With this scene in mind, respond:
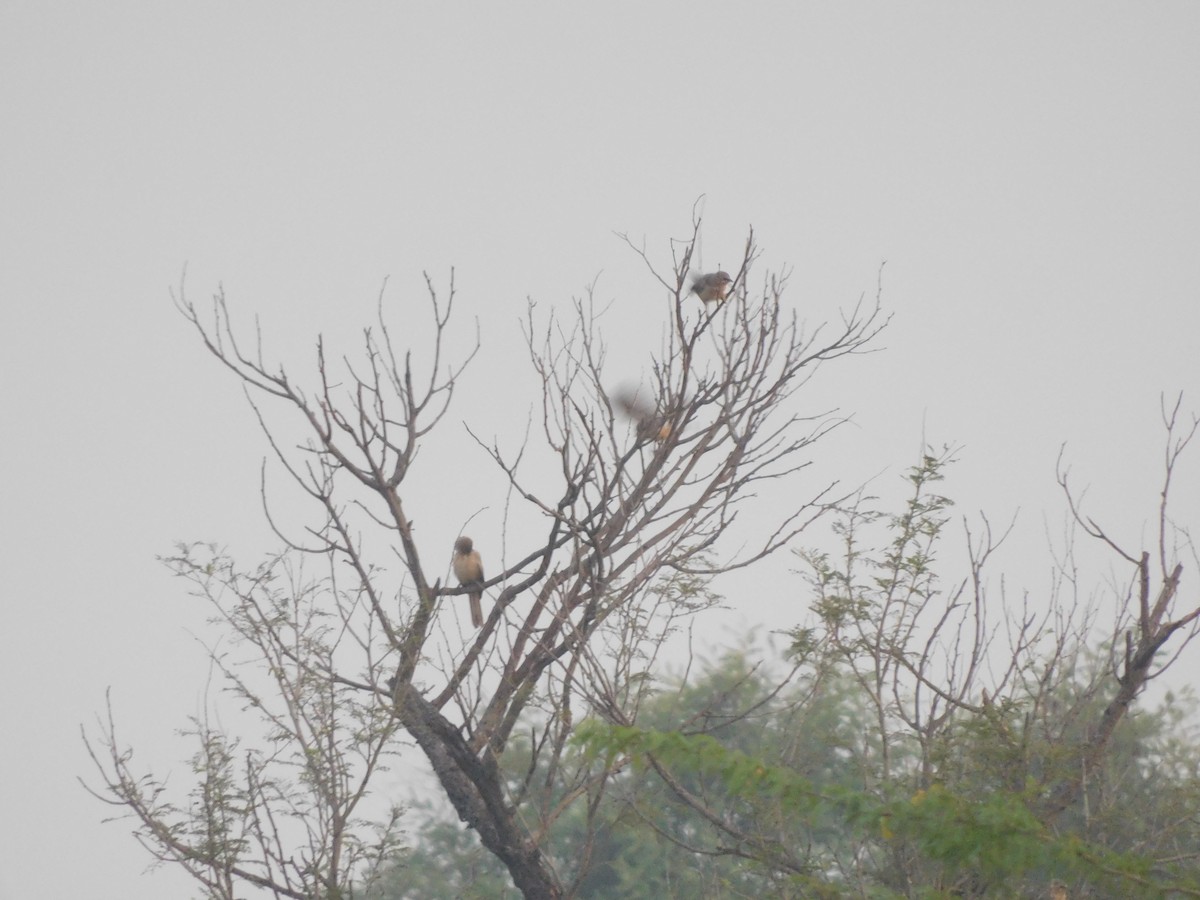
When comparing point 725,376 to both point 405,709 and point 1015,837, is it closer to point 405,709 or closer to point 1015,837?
point 405,709

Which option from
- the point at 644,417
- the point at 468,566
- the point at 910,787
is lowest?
the point at 910,787

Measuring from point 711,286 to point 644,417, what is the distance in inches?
30.2

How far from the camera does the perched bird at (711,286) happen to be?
→ 562cm

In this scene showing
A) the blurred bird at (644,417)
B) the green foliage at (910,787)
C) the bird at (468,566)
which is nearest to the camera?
the green foliage at (910,787)

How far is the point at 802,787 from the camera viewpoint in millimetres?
3352

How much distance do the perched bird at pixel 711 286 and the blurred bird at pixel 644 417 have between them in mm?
570

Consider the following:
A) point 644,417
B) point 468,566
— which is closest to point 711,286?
point 644,417

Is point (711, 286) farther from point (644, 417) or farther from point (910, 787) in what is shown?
point (910, 787)

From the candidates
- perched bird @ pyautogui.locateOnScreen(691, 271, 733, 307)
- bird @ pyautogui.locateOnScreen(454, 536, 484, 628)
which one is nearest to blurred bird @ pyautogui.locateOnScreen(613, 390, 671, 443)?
perched bird @ pyautogui.locateOnScreen(691, 271, 733, 307)

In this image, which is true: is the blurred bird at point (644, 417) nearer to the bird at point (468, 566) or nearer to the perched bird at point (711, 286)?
the perched bird at point (711, 286)

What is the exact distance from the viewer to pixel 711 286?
226 inches

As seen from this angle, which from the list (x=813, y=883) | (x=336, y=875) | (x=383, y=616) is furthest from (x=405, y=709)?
(x=813, y=883)

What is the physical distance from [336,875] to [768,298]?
303 centimetres

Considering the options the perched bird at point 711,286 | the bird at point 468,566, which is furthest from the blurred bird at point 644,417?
the bird at point 468,566
